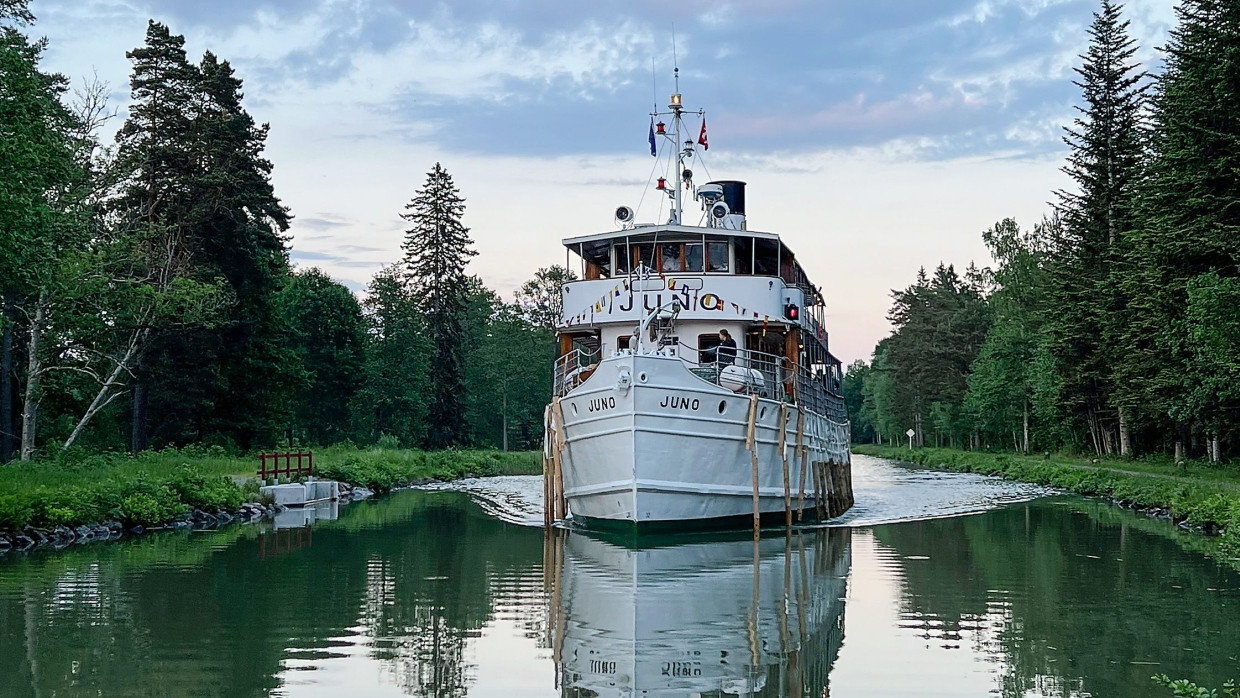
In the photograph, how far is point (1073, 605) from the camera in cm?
1519

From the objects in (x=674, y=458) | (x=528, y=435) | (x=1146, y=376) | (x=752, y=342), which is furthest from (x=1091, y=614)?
(x=528, y=435)

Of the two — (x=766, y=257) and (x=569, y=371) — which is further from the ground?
(x=766, y=257)

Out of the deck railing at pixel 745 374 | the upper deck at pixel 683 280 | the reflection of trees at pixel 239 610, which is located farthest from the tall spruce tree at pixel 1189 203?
the reflection of trees at pixel 239 610

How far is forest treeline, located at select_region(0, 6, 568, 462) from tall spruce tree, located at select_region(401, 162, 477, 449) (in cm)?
9

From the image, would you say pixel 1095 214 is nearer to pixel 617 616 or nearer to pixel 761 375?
pixel 761 375

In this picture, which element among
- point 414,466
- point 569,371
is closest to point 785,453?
point 569,371

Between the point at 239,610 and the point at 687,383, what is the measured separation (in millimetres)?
10439

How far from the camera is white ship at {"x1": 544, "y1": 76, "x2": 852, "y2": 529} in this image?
74.8ft

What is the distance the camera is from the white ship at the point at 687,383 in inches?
898

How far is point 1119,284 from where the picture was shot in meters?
39.5

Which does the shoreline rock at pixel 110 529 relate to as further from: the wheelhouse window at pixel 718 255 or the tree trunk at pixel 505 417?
the tree trunk at pixel 505 417

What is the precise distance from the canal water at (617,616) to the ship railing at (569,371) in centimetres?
328

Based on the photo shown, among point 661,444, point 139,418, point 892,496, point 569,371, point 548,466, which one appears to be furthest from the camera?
point 139,418

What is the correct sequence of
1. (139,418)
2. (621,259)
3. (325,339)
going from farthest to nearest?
(325,339), (139,418), (621,259)
